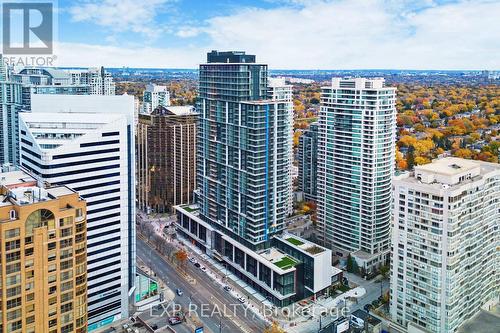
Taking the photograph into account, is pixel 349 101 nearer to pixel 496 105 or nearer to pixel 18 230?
pixel 18 230

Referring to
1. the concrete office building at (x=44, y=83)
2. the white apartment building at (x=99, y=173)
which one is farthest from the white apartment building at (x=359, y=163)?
the concrete office building at (x=44, y=83)

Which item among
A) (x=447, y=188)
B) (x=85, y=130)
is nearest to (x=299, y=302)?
(x=447, y=188)

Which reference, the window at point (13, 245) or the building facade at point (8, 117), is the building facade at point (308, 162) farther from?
the window at point (13, 245)

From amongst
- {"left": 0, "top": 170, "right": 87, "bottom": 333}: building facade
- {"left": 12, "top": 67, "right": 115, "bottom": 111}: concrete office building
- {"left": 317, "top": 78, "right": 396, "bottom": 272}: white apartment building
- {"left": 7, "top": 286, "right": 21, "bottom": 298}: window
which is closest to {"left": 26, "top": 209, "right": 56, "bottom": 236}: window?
{"left": 0, "top": 170, "right": 87, "bottom": 333}: building facade

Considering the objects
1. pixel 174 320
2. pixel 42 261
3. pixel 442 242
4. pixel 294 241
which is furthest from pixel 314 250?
pixel 42 261

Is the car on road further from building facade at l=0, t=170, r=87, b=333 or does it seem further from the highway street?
building facade at l=0, t=170, r=87, b=333
